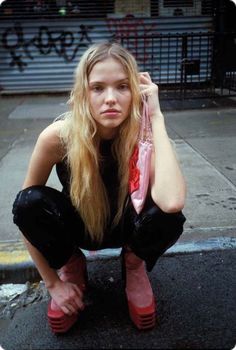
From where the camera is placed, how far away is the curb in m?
2.55

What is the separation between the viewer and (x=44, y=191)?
1964 millimetres

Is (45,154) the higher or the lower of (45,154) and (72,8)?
the lower

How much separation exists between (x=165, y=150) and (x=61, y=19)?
8464 millimetres

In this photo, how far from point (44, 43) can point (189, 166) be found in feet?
21.8

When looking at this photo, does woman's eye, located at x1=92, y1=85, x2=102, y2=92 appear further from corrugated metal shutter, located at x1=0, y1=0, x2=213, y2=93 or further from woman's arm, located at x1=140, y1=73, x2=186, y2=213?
corrugated metal shutter, located at x1=0, y1=0, x2=213, y2=93

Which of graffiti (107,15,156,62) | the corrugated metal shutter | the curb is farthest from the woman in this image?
graffiti (107,15,156,62)

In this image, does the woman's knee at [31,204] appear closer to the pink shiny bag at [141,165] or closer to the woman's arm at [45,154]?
the woman's arm at [45,154]

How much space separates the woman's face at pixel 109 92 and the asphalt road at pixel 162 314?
97 centimetres

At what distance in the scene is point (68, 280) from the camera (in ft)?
→ 7.22

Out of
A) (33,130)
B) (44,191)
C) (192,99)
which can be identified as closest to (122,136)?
(44,191)

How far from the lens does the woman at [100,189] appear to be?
186 centimetres

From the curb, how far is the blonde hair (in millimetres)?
578

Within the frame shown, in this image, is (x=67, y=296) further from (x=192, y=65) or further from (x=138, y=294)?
(x=192, y=65)

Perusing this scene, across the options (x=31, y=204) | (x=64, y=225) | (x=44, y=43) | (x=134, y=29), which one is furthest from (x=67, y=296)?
(x=44, y=43)
